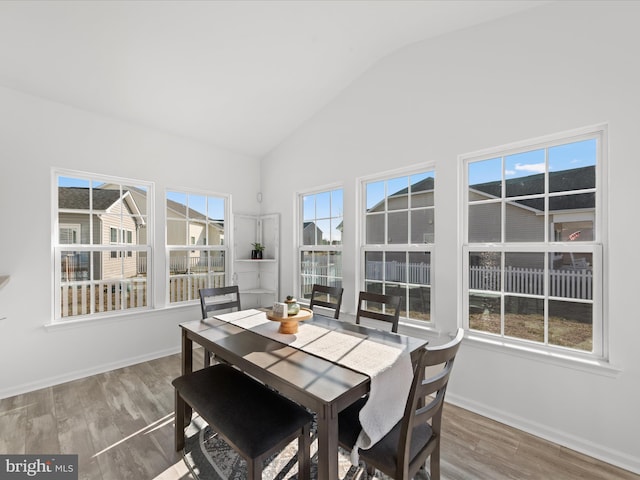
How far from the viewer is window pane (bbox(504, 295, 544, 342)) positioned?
2293 mm

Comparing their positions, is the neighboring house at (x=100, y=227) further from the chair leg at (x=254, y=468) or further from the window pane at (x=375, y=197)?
the chair leg at (x=254, y=468)

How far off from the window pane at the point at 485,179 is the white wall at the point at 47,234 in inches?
137

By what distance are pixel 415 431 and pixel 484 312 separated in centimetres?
146

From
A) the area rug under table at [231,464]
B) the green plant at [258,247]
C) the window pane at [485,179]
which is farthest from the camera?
the green plant at [258,247]

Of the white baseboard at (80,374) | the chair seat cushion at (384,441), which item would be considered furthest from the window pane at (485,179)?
the white baseboard at (80,374)

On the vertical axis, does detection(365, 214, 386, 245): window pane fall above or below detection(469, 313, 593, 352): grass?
above

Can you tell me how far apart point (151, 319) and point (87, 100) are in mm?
2483

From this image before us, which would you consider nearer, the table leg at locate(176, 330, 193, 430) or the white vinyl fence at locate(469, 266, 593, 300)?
the white vinyl fence at locate(469, 266, 593, 300)

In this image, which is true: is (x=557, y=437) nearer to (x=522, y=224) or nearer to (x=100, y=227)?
(x=522, y=224)

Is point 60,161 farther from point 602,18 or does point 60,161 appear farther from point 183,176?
point 602,18

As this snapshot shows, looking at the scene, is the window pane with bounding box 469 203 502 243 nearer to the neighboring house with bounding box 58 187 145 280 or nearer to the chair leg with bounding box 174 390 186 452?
the chair leg with bounding box 174 390 186 452

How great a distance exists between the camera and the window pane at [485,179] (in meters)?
2.49

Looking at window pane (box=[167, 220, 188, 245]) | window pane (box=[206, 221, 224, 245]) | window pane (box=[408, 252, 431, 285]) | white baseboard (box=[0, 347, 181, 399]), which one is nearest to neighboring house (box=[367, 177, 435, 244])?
window pane (box=[408, 252, 431, 285])

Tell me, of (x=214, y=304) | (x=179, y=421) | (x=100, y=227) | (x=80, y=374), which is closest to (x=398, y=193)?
(x=214, y=304)
